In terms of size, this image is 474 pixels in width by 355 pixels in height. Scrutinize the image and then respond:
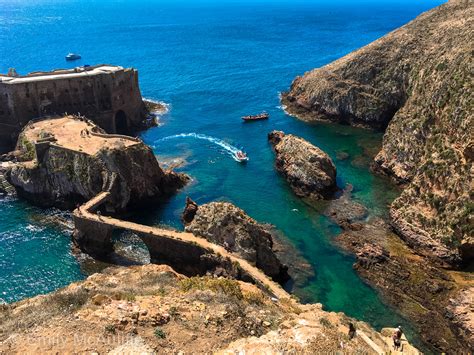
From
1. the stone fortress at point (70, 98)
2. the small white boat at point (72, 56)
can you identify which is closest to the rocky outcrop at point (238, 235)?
the stone fortress at point (70, 98)

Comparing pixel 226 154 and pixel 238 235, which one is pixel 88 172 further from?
pixel 238 235

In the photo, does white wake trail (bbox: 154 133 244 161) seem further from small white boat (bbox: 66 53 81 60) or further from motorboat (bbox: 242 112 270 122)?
small white boat (bbox: 66 53 81 60)

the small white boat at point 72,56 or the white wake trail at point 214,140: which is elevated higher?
the small white boat at point 72,56

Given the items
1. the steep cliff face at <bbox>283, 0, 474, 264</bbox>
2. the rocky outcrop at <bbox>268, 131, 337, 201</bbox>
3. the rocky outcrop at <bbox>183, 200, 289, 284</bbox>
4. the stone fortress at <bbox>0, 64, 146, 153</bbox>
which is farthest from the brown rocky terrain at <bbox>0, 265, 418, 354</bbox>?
the stone fortress at <bbox>0, 64, 146, 153</bbox>

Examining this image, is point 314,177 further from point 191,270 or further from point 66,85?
point 66,85

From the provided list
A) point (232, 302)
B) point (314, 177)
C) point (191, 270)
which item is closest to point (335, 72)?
point (314, 177)

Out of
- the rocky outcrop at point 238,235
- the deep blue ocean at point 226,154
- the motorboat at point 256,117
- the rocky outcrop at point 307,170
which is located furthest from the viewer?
the motorboat at point 256,117

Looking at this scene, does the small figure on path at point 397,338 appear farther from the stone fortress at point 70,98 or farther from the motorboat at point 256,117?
the stone fortress at point 70,98

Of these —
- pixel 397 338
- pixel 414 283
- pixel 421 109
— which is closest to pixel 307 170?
pixel 421 109
